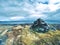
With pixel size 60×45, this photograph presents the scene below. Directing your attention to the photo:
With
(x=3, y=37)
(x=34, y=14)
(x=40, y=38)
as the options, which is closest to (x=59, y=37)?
(x=40, y=38)

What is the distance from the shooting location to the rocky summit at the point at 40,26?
189 centimetres

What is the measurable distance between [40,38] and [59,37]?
0.26m

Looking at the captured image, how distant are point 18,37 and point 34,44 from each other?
23 cm

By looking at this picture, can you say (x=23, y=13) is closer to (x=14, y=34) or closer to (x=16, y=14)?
(x=16, y=14)

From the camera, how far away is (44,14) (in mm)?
1919

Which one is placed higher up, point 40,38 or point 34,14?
point 34,14

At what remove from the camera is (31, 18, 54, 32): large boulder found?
1892 millimetres

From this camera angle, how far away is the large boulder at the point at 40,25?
189 centimetres

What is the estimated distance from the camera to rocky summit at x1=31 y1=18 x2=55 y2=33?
1892mm

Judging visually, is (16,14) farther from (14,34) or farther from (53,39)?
(53,39)

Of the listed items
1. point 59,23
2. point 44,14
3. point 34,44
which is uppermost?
point 44,14

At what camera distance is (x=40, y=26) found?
190 cm

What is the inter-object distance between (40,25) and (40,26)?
0.01 m

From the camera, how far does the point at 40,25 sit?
190cm
